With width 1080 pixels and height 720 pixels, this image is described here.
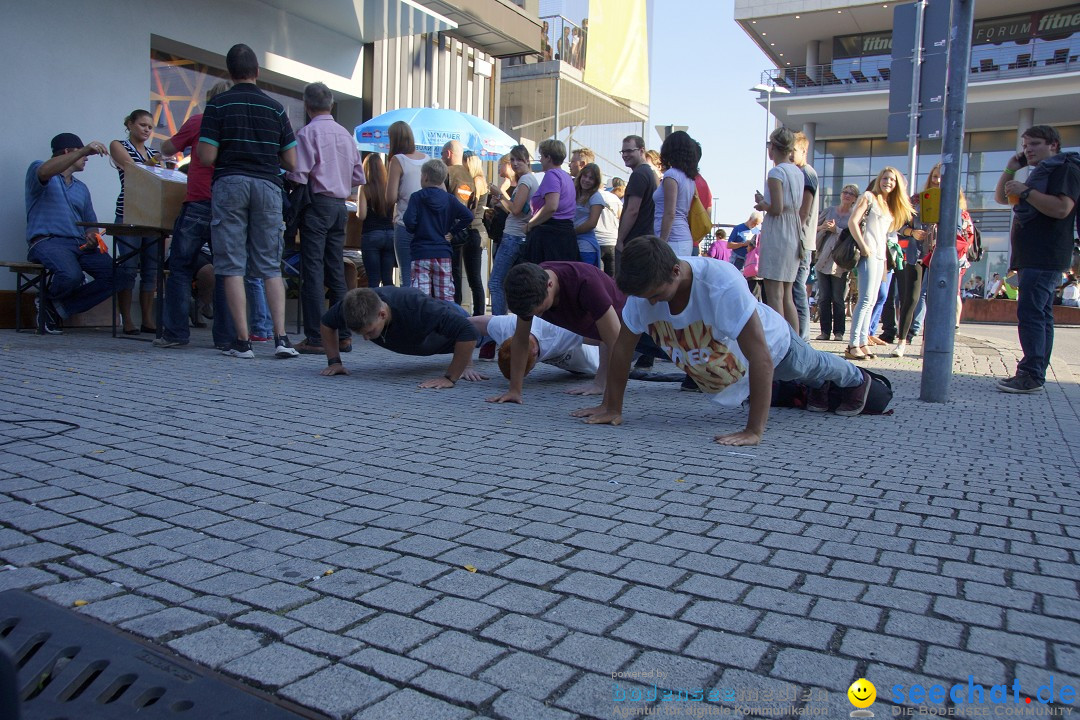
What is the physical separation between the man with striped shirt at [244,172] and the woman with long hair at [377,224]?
138 cm

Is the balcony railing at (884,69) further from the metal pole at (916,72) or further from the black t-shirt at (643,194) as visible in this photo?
the black t-shirt at (643,194)

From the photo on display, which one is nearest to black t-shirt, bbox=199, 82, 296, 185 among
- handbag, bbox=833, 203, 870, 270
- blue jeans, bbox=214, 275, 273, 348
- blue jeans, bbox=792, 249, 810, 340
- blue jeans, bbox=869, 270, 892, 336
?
blue jeans, bbox=214, 275, 273, 348

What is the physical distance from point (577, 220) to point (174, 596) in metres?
6.94

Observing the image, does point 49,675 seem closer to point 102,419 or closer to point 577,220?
point 102,419

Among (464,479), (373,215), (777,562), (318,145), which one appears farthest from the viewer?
(373,215)

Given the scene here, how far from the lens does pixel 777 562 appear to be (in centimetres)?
247

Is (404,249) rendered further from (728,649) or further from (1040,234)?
(728,649)

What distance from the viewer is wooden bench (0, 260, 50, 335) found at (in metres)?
7.64

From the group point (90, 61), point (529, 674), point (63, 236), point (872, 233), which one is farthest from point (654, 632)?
point (90, 61)

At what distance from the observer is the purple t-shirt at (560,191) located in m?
7.66

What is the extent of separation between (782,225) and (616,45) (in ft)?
36.2

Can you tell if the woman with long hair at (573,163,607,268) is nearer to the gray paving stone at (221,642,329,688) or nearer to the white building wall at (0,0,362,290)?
the white building wall at (0,0,362,290)

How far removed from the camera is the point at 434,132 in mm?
11164

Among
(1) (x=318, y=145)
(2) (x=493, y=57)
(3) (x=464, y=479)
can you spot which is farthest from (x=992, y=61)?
(3) (x=464, y=479)
